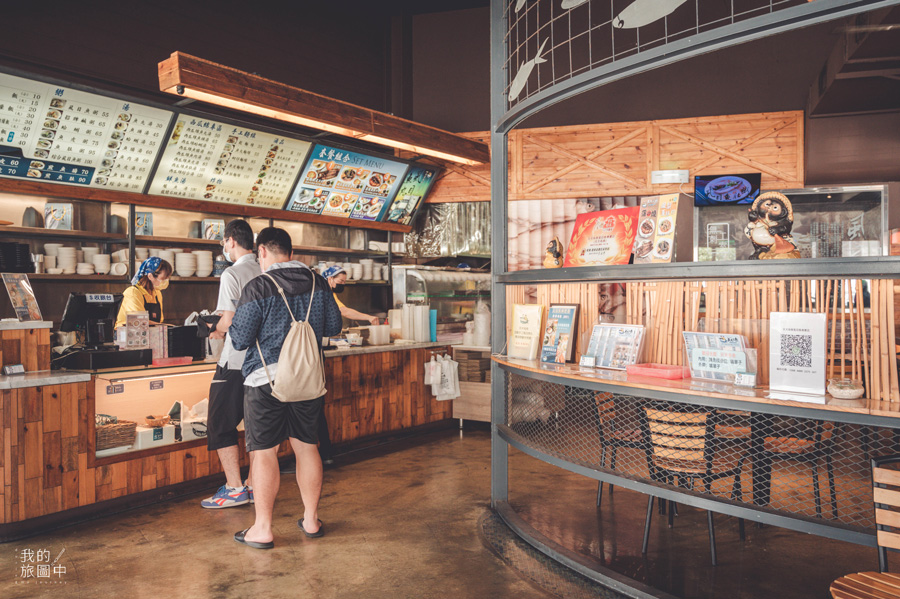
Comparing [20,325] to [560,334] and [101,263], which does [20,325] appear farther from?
[560,334]

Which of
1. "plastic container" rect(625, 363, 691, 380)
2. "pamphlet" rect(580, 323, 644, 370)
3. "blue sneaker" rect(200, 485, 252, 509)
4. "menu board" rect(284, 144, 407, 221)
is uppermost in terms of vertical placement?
"menu board" rect(284, 144, 407, 221)

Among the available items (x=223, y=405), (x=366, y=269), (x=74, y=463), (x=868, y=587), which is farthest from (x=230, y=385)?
(x=868, y=587)

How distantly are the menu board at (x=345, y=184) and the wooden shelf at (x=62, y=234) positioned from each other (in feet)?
5.45

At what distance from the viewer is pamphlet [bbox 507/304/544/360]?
397 cm

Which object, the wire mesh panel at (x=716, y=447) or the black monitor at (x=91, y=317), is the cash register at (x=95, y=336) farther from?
the wire mesh panel at (x=716, y=447)

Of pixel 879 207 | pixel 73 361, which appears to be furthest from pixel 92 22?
pixel 879 207

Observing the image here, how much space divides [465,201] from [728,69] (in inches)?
129

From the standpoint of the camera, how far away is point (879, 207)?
6.41 meters

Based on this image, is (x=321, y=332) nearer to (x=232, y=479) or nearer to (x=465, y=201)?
(x=232, y=479)

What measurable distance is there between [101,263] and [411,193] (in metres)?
3.54

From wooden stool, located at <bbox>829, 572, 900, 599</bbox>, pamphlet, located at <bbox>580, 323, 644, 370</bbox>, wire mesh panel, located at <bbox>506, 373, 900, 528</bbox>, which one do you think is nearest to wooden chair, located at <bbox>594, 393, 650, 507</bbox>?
wire mesh panel, located at <bbox>506, 373, 900, 528</bbox>

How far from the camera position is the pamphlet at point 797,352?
8.73ft

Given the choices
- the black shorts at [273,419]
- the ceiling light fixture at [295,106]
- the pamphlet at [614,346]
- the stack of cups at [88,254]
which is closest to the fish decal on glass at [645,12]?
the pamphlet at [614,346]
